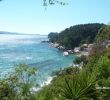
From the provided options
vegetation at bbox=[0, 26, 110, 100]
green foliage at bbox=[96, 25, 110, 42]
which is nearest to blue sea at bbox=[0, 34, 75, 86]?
green foliage at bbox=[96, 25, 110, 42]

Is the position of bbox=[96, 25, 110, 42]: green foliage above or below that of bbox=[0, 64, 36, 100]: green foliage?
above

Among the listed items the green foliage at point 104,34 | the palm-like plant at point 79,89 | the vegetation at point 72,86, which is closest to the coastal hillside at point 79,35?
the green foliage at point 104,34

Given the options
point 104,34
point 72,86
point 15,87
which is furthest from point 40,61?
point 72,86

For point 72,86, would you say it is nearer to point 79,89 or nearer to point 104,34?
point 79,89

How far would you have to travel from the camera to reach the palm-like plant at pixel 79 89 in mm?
9922

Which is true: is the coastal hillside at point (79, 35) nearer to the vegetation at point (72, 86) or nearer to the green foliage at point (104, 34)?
the green foliage at point (104, 34)

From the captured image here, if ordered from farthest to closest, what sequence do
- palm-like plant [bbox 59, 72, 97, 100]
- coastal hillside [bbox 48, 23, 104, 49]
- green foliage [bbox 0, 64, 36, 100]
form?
1. coastal hillside [bbox 48, 23, 104, 49]
2. green foliage [bbox 0, 64, 36, 100]
3. palm-like plant [bbox 59, 72, 97, 100]

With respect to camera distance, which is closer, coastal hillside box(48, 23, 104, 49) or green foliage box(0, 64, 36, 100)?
green foliage box(0, 64, 36, 100)

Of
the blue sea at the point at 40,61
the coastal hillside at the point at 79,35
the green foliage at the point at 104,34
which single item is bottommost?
the blue sea at the point at 40,61

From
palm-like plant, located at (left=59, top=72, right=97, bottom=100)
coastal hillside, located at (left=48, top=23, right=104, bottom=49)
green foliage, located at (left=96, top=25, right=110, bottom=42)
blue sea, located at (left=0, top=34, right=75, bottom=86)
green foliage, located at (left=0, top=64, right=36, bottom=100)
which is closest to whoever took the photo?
palm-like plant, located at (left=59, top=72, right=97, bottom=100)

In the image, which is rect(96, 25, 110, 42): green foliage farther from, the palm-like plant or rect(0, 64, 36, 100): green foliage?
the palm-like plant

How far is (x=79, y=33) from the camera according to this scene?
12788 cm

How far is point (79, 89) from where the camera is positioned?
992 centimetres

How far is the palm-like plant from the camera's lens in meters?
9.92
